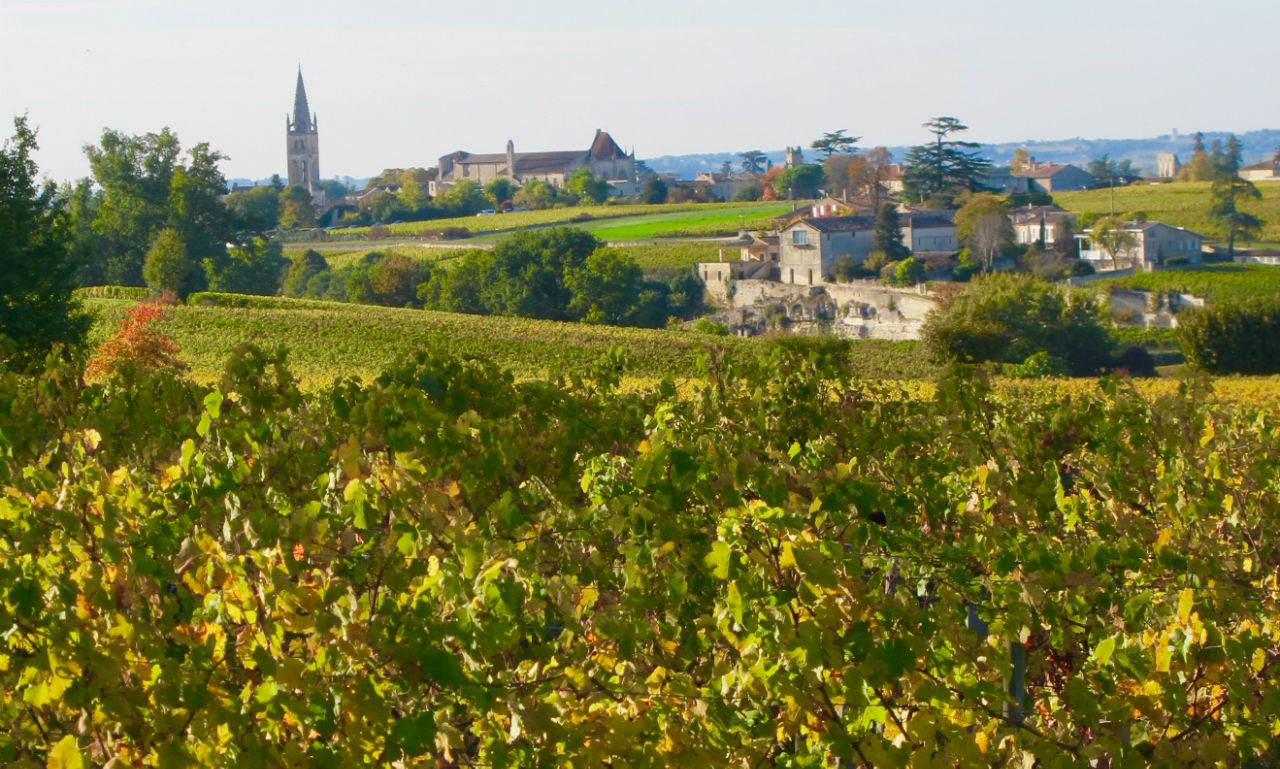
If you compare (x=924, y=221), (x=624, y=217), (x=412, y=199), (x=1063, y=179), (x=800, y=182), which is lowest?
(x=924, y=221)

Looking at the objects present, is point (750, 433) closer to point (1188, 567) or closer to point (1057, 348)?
point (1188, 567)

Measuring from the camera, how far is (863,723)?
129 inches

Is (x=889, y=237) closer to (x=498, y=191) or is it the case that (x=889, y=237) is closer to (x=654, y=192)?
(x=654, y=192)

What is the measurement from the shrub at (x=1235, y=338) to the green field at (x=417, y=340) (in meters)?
7.92

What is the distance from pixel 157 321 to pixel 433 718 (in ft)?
129

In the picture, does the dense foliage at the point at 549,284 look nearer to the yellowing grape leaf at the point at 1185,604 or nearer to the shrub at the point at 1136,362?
the shrub at the point at 1136,362

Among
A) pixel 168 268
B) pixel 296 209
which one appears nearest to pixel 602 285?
pixel 168 268

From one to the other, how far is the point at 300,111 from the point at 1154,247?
113m

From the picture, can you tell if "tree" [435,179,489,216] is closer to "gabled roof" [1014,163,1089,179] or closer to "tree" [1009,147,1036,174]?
"gabled roof" [1014,163,1089,179]

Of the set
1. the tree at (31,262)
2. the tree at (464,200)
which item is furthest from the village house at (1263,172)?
the tree at (31,262)

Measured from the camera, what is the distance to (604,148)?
16400 centimetres

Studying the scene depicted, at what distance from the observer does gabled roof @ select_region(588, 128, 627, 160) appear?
163250 millimetres

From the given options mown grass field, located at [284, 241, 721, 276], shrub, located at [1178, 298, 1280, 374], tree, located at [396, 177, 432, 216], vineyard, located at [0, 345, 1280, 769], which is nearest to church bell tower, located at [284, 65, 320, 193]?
tree, located at [396, 177, 432, 216]

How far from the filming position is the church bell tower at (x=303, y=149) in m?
156
